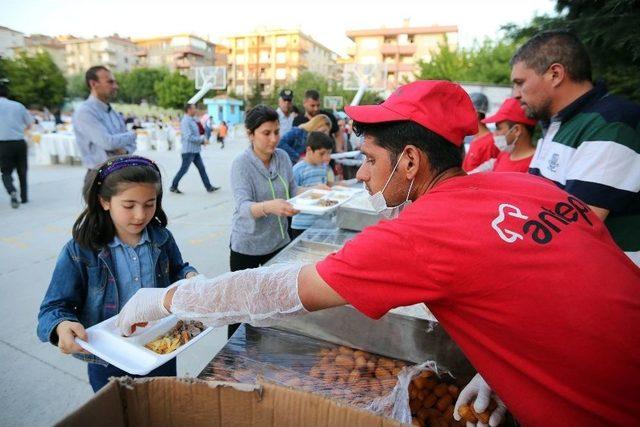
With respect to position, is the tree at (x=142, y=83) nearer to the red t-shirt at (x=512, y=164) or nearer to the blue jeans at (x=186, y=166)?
the blue jeans at (x=186, y=166)

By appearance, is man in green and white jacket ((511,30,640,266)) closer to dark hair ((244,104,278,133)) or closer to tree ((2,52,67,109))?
dark hair ((244,104,278,133))

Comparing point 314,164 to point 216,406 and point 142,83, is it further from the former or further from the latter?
point 142,83

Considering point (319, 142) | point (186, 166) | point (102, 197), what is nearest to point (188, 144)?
point (186, 166)

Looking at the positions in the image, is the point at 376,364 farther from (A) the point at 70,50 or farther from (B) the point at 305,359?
(A) the point at 70,50

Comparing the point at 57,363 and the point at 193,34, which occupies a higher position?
the point at 193,34

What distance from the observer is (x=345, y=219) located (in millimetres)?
2629

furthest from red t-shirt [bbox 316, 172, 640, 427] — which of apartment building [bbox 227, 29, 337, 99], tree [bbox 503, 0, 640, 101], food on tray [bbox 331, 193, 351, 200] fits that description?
apartment building [bbox 227, 29, 337, 99]

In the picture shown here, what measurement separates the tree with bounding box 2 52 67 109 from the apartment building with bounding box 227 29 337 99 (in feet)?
98.6

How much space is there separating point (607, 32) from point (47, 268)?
5483 millimetres

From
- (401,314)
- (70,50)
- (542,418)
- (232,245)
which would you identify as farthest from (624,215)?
(70,50)

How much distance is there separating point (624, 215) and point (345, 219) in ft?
4.97

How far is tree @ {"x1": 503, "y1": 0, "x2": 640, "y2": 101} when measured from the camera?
2.85 m

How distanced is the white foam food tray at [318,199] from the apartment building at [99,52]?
7610 centimetres

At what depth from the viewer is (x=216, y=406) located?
84cm
